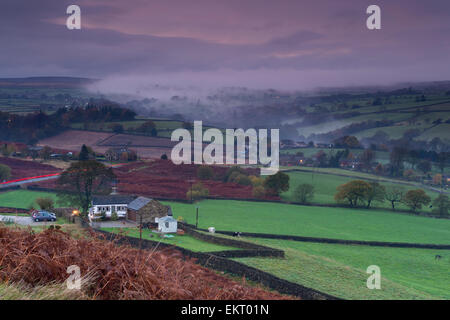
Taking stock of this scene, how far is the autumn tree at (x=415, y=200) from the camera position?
56.1 meters

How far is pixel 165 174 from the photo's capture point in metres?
70.7

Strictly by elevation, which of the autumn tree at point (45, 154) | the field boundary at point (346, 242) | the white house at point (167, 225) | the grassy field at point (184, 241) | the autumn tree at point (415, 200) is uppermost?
the autumn tree at point (45, 154)

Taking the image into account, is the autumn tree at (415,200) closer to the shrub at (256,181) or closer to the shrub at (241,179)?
the shrub at (256,181)

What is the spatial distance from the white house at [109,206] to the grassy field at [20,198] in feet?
43.4

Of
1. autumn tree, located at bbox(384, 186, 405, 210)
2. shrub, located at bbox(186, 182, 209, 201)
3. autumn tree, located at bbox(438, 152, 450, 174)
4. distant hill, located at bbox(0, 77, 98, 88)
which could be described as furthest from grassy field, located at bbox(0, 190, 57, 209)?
distant hill, located at bbox(0, 77, 98, 88)

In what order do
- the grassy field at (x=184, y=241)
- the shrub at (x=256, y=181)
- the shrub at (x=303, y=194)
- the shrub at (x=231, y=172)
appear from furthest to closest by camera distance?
the shrub at (x=231, y=172) < the shrub at (x=256, y=181) < the shrub at (x=303, y=194) < the grassy field at (x=184, y=241)

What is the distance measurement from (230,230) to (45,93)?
5381 inches

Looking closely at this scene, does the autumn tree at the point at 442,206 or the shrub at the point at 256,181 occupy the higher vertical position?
the shrub at the point at 256,181

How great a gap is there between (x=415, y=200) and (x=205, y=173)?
102 ft

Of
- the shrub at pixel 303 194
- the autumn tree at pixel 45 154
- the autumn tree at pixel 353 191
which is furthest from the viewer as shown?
the autumn tree at pixel 45 154

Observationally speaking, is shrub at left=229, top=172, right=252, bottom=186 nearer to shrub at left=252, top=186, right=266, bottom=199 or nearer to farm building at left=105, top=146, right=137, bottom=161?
shrub at left=252, top=186, right=266, bottom=199

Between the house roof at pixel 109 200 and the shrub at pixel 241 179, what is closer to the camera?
the house roof at pixel 109 200

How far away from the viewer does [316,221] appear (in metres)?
46.6

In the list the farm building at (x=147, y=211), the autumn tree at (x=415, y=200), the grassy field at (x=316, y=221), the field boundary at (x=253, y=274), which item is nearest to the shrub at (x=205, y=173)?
the grassy field at (x=316, y=221)
